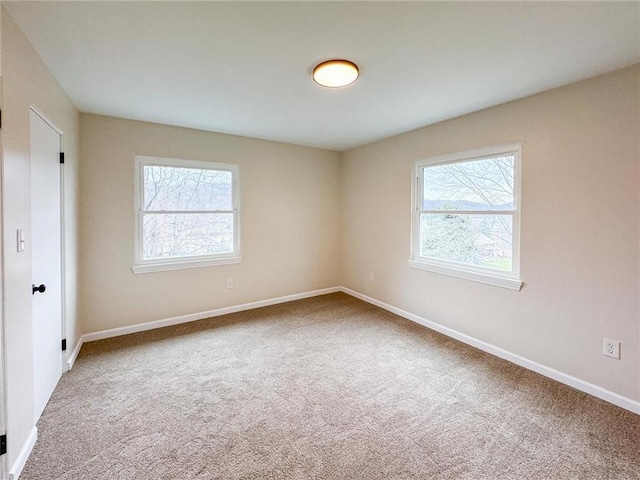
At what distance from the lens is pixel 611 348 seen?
7.14 feet

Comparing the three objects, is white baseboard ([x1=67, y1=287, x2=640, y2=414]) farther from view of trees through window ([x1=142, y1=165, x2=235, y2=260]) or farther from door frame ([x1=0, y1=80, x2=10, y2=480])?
door frame ([x1=0, y1=80, x2=10, y2=480])

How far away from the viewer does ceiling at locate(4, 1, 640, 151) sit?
1.54 m

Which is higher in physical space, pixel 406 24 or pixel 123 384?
pixel 406 24

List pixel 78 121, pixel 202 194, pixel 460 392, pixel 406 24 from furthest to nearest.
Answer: pixel 202 194 < pixel 78 121 < pixel 460 392 < pixel 406 24

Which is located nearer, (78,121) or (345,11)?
(345,11)

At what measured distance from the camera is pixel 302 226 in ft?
15.4

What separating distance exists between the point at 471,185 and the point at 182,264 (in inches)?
138

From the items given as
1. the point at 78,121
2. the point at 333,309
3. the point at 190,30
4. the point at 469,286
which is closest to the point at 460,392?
the point at 469,286

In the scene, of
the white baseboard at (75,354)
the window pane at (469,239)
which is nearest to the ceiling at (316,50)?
the window pane at (469,239)

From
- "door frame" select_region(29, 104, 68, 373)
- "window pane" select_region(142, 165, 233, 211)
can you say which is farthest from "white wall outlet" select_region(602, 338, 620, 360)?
"door frame" select_region(29, 104, 68, 373)

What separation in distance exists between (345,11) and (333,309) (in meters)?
3.46

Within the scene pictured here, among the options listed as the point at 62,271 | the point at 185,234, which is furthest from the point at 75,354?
the point at 185,234

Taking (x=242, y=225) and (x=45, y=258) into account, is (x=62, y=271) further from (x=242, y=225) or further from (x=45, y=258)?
(x=242, y=225)

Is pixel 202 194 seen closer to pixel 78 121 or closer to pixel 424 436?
pixel 78 121
